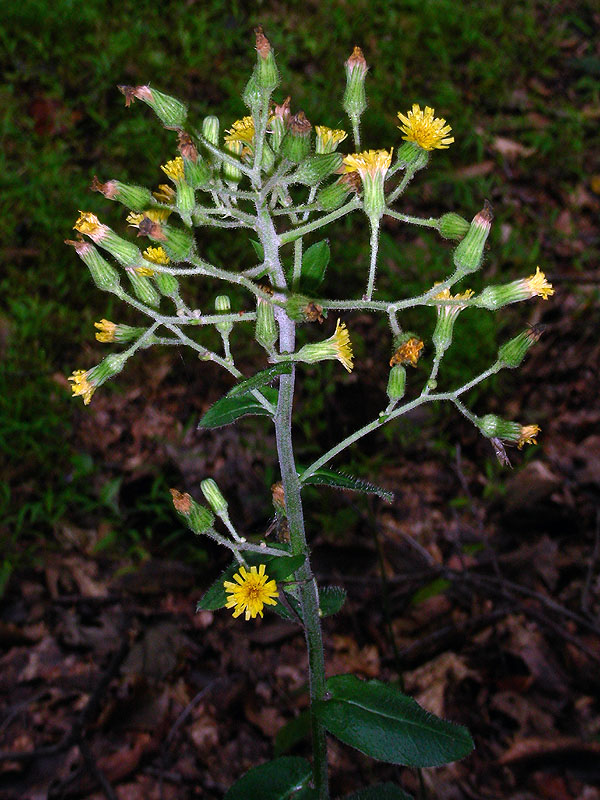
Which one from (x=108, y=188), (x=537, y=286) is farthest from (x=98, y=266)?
(x=537, y=286)

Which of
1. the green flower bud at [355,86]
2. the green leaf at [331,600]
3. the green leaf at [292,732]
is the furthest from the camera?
the green leaf at [292,732]

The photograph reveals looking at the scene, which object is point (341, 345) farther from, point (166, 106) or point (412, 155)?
point (166, 106)

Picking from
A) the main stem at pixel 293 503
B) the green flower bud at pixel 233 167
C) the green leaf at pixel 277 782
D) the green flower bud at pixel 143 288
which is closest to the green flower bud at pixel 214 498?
the main stem at pixel 293 503

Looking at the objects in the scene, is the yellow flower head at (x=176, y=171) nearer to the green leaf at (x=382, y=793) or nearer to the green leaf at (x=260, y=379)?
the green leaf at (x=260, y=379)

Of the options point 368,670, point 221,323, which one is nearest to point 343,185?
point 221,323

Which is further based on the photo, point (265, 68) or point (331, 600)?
point (331, 600)

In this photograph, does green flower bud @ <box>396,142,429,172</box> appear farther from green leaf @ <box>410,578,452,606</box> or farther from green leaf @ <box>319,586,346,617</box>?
green leaf @ <box>410,578,452,606</box>
